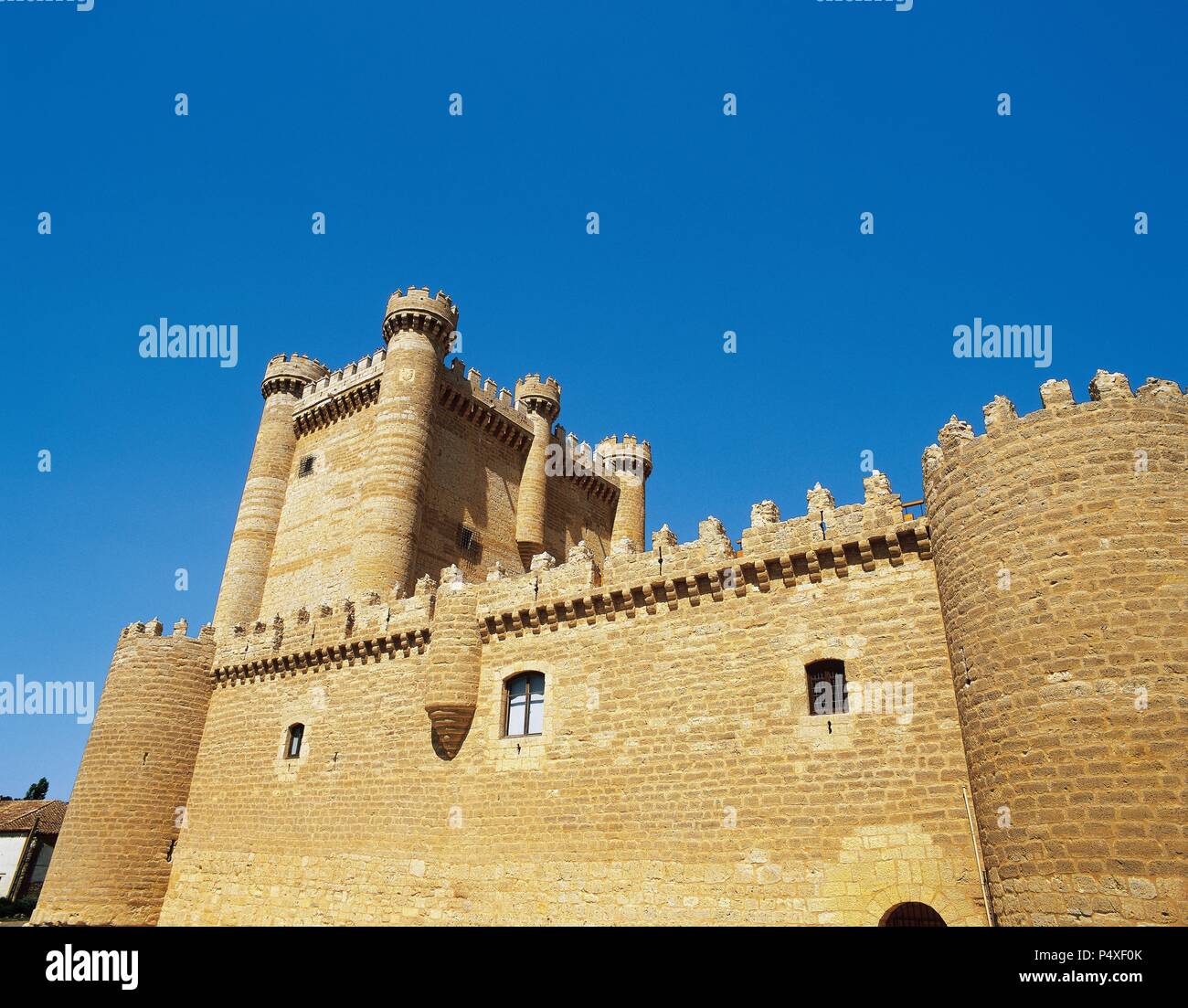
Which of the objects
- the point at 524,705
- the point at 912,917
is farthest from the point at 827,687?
the point at 524,705

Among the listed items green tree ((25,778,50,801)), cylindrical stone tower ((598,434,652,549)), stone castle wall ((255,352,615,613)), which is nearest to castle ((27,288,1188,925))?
stone castle wall ((255,352,615,613))

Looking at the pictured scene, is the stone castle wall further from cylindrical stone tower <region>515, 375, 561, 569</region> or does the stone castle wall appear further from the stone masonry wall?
the stone masonry wall

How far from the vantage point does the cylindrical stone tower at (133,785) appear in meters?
22.2

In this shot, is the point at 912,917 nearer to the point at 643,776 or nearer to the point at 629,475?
the point at 643,776

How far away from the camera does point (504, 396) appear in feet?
104

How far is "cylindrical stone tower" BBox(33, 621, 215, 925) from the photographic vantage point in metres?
22.2

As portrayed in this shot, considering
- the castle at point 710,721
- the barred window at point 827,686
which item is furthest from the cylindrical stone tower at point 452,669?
the barred window at point 827,686

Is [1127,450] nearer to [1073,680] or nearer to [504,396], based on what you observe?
[1073,680]

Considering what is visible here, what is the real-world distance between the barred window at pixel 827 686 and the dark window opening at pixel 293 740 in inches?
532

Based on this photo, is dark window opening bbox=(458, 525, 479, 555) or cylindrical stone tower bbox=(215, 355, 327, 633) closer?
dark window opening bbox=(458, 525, 479, 555)

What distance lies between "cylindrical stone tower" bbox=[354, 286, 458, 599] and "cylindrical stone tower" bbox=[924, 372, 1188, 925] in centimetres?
1483

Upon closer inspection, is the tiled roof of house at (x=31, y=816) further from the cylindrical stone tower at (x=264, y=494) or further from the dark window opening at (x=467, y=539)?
the dark window opening at (x=467, y=539)

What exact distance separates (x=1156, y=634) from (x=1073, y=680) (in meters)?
1.10
